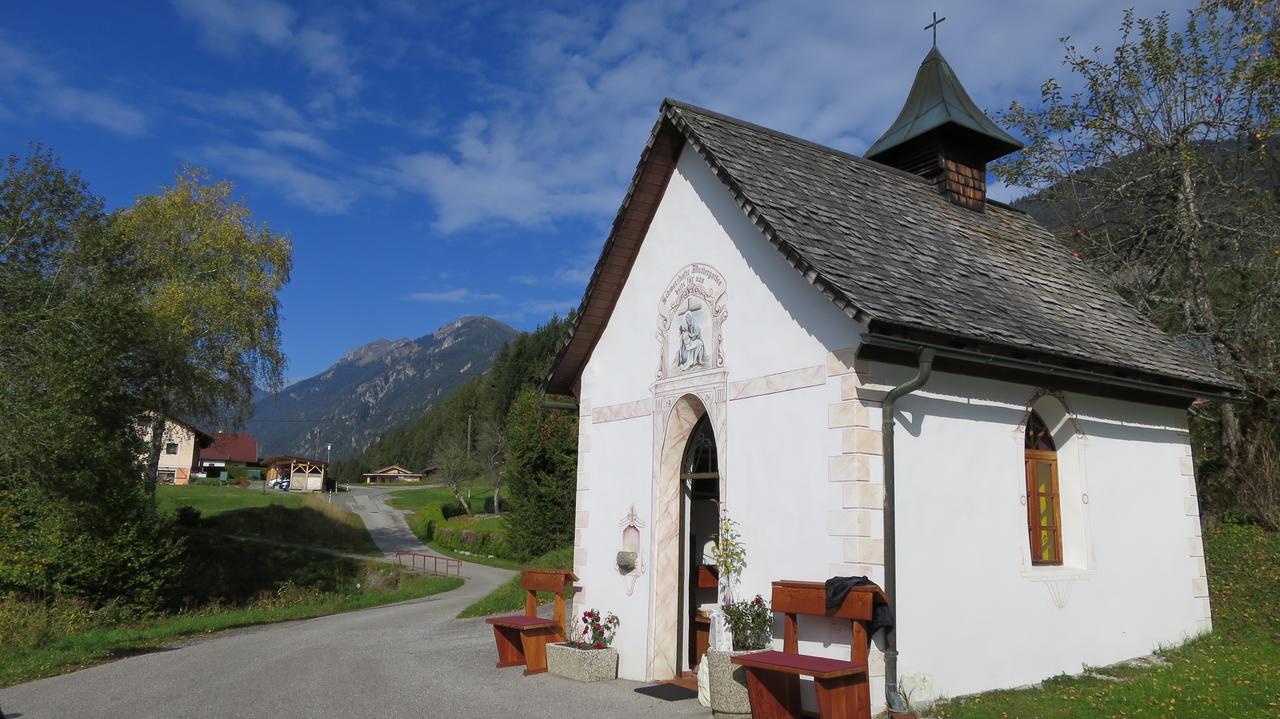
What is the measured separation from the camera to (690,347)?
10.7 metres

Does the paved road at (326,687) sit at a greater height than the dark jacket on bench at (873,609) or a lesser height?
lesser

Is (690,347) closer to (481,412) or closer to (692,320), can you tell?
(692,320)

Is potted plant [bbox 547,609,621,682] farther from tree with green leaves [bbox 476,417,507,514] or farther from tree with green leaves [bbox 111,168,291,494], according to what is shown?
tree with green leaves [bbox 476,417,507,514]

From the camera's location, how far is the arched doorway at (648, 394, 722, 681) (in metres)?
10.6

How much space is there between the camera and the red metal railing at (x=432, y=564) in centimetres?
3284

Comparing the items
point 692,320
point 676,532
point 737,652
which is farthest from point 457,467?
point 737,652

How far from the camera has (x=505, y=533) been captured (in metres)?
38.0

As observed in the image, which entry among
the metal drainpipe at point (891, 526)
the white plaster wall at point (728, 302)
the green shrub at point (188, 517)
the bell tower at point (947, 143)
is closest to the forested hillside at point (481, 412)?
the green shrub at point (188, 517)

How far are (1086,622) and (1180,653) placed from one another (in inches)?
80.1

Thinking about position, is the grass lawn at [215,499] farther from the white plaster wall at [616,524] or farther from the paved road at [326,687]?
the white plaster wall at [616,524]

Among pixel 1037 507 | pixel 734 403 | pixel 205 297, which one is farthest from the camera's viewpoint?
pixel 205 297

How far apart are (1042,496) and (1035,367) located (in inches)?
74.7

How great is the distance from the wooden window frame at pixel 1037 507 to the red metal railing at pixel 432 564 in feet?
82.6

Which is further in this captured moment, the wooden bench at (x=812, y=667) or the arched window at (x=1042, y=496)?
the arched window at (x=1042, y=496)
